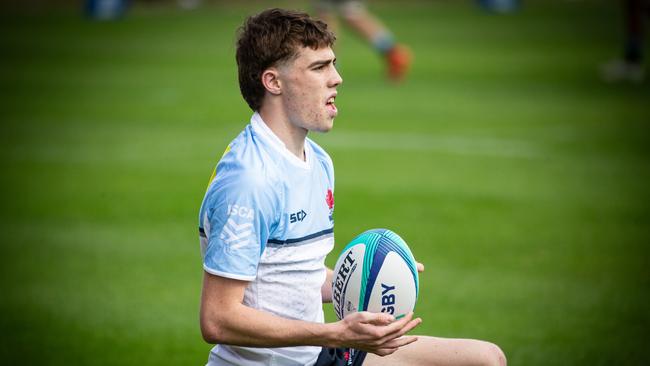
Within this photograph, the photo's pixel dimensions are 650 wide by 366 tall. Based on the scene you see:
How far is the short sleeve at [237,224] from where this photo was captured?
169 inches

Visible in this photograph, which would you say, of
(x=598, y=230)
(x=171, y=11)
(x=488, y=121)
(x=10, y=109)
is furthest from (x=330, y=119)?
(x=171, y=11)

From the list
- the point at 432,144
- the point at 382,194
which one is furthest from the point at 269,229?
the point at 432,144

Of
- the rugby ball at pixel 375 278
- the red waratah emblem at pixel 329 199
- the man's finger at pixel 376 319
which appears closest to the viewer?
the man's finger at pixel 376 319

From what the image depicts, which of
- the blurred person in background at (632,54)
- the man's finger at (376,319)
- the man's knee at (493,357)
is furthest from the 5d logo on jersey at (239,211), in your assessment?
the blurred person in background at (632,54)

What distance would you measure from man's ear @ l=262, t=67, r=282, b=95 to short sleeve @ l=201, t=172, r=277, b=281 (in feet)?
1.47

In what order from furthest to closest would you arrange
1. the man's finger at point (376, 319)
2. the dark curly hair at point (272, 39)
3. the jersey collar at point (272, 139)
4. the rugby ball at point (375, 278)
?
the rugby ball at point (375, 278) → the jersey collar at point (272, 139) → the dark curly hair at point (272, 39) → the man's finger at point (376, 319)

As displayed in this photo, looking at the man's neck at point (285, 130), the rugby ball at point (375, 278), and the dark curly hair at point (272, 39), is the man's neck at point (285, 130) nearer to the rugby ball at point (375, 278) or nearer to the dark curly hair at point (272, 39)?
the dark curly hair at point (272, 39)

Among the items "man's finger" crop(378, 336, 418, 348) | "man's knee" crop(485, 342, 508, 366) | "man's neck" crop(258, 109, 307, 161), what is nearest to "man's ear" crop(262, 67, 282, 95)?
"man's neck" crop(258, 109, 307, 161)

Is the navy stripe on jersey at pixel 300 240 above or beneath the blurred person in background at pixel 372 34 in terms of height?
beneath

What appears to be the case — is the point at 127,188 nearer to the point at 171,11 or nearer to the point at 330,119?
the point at 330,119

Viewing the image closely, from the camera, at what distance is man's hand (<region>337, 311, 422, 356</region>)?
415 cm

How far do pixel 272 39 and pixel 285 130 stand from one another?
44cm

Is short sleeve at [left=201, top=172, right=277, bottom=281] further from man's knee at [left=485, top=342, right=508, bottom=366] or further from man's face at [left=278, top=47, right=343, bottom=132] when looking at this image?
man's knee at [left=485, top=342, right=508, bottom=366]

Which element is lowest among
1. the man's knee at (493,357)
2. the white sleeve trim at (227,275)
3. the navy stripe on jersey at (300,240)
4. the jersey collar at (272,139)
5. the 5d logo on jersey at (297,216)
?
the man's knee at (493,357)
